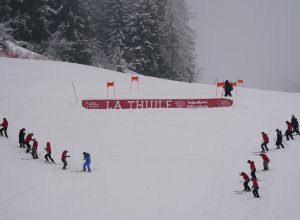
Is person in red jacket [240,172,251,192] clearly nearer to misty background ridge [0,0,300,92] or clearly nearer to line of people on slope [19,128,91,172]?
line of people on slope [19,128,91,172]

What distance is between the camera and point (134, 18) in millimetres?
48094

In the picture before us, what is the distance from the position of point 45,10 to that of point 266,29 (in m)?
83.1

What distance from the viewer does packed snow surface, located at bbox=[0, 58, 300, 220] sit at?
17.8 m

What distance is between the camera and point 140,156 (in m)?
23.7

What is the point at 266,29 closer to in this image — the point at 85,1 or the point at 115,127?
the point at 85,1

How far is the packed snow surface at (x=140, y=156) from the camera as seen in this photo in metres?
17.8

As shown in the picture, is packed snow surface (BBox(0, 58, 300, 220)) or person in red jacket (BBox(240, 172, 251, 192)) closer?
packed snow surface (BBox(0, 58, 300, 220))

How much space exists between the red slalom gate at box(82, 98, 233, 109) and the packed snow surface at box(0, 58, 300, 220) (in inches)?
20.0

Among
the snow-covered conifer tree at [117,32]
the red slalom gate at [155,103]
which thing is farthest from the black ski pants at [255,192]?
the snow-covered conifer tree at [117,32]

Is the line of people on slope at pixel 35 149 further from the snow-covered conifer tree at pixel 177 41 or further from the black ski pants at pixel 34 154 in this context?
the snow-covered conifer tree at pixel 177 41

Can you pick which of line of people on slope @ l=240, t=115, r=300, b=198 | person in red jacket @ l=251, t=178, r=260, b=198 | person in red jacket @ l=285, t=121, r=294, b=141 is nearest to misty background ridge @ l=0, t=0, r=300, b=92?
line of people on slope @ l=240, t=115, r=300, b=198

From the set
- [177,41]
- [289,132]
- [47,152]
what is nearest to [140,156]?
[47,152]

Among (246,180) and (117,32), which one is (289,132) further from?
(117,32)

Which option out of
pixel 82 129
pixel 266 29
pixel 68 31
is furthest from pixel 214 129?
pixel 266 29
